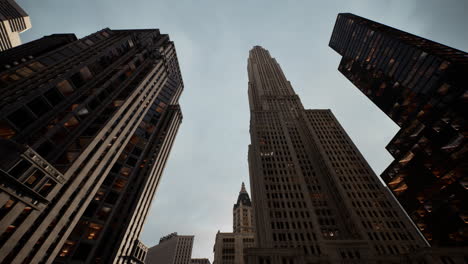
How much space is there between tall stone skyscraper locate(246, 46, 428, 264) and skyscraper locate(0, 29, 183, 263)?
107 ft

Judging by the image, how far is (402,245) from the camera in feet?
167

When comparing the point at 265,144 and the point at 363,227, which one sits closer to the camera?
the point at 363,227

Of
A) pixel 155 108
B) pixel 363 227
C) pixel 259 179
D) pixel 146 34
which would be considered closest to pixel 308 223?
pixel 363 227

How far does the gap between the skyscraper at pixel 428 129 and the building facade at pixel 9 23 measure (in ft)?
459

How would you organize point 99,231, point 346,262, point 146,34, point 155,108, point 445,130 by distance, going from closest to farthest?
point 346,262 < point 99,231 < point 445,130 < point 146,34 < point 155,108

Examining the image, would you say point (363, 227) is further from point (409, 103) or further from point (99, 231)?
point (99, 231)

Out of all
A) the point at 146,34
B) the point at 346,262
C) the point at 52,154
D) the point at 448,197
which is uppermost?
the point at 146,34

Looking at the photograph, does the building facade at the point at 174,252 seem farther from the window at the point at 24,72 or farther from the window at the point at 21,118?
the window at the point at 24,72

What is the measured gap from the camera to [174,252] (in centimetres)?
15450

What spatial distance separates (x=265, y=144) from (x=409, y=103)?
173ft

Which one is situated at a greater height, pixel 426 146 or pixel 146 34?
pixel 146 34

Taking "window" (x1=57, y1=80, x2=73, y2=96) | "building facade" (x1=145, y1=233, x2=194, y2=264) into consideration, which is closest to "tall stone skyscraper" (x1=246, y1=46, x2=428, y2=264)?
"window" (x1=57, y1=80, x2=73, y2=96)

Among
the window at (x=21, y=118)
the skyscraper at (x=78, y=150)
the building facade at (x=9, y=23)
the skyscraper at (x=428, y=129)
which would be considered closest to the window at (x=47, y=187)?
the skyscraper at (x=78, y=150)

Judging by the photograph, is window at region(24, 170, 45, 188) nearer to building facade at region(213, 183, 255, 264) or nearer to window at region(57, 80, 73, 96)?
window at region(57, 80, 73, 96)
